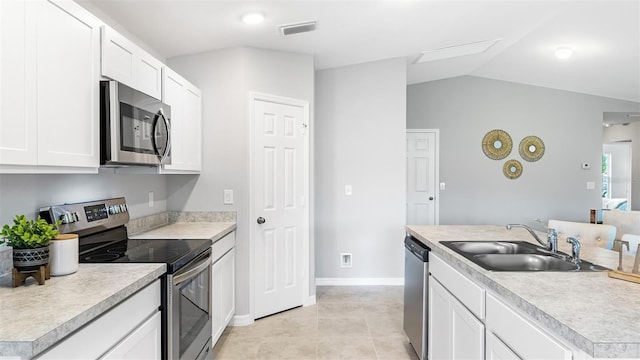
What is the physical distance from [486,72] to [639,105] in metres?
2.78

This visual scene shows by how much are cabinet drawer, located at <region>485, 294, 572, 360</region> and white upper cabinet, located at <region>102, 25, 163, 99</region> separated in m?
2.00

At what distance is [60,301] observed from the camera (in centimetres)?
120

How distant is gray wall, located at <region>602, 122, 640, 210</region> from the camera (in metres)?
6.85

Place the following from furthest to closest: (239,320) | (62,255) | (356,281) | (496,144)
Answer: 1. (496,144)
2. (356,281)
3. (239,320)
4. (62,255)

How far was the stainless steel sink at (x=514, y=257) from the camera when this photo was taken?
5.46 ft

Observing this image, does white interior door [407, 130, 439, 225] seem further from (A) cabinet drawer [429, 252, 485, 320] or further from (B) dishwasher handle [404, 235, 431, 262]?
(A) cabinet drawer [429, 252, 485, 320]

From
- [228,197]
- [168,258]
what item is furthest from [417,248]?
[228,197]

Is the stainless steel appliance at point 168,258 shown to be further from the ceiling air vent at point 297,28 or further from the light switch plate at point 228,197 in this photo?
the ceiling air vent at point 297,28

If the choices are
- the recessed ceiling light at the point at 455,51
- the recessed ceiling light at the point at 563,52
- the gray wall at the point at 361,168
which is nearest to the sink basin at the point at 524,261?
the gray wall at the point at 361,168

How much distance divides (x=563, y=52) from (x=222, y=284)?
14.8 feet

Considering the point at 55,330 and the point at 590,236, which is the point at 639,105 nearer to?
the point at 590,236

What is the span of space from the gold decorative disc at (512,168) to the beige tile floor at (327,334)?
321cm

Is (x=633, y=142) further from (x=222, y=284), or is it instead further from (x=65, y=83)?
(x=65, y=83)

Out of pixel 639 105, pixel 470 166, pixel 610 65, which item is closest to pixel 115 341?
pixel 470 166
